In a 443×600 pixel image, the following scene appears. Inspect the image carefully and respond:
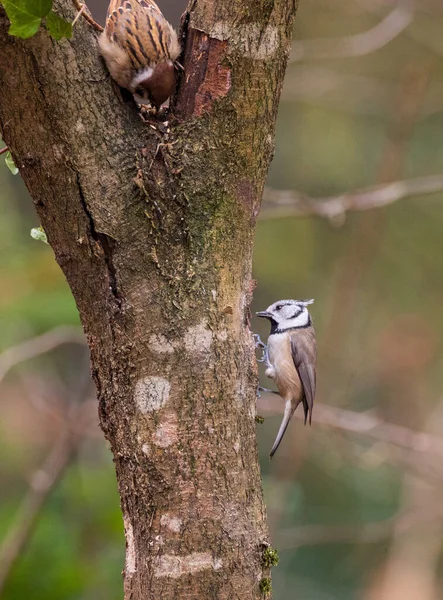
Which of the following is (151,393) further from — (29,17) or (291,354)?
(291,354)

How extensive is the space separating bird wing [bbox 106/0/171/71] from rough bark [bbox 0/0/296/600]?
0.33 meters

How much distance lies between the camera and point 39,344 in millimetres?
4547

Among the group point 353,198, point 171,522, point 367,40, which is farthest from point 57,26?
point 367,40

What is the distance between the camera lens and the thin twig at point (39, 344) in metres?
4.33

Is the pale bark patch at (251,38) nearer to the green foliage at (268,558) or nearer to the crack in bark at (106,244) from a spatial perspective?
the crack in bark at (106,244)

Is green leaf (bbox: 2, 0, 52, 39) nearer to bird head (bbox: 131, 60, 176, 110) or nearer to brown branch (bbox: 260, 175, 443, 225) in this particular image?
bird head (bbox: 131, 60, 176, 110)

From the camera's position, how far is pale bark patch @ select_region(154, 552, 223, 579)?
1.95 metres

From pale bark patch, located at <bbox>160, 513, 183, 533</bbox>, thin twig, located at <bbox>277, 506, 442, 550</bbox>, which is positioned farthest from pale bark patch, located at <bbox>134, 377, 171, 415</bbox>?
thin twig, located at <bbox>277, 506, 442, 550</bbox>

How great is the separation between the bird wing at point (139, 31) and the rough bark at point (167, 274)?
1.09 feet

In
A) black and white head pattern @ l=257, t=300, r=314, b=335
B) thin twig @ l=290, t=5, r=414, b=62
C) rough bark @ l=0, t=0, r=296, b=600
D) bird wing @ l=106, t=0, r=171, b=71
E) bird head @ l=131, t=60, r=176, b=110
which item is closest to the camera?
rough bark @ l=0, t=0, r=296, b=600

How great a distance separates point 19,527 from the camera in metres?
4.14

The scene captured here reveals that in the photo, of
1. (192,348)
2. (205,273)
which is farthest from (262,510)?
(205,273)

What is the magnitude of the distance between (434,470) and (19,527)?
310 cm

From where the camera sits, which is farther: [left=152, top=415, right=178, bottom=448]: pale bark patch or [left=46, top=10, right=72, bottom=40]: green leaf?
[left=152, top=415, right=178, bottom=448]: pale bark patch
